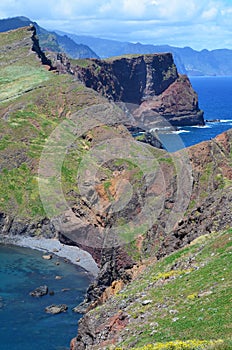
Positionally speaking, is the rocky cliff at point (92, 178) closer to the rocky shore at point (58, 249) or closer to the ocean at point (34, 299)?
the rocky shore at point (58, 249)

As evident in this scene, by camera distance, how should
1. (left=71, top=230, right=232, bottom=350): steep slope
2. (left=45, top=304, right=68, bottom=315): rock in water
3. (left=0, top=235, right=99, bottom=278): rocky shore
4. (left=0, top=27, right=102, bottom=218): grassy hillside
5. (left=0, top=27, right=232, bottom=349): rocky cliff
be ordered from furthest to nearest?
1. (left=0, top=27, right=102, bottom=218): grassy hillside
2. (left=0, top=235, right=99, bottom=278): rocky shore
3. (left=45, top=304, right=68, bottom=315): rock in water
4. (left=0, top=27, right=232, bottom=349): rocky cliff
5. (left=71, top=230, right=232, bottom=350): steep slope

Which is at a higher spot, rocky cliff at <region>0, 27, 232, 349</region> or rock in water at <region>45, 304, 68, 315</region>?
rocky cliff at <region>0, 27, 232, 349</region>

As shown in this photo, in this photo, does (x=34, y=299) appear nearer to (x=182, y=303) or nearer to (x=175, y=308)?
(x=175, y=308)

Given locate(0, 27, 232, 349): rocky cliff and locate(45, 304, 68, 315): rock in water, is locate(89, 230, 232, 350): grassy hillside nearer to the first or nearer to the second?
locate(0, 27, 232, 349): rocky cliff

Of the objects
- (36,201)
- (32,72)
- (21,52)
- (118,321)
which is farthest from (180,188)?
(21,52)

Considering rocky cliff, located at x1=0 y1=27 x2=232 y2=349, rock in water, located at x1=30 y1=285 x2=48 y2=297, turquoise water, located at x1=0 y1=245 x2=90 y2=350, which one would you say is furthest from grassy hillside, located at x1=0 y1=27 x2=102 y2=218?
rock in water, located at x1=30 y1=285 x2=48 y2=297

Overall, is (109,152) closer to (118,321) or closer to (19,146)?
(19,146)

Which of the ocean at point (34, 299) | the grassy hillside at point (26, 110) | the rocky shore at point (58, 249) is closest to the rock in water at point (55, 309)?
the ocean at point (34, 299)
